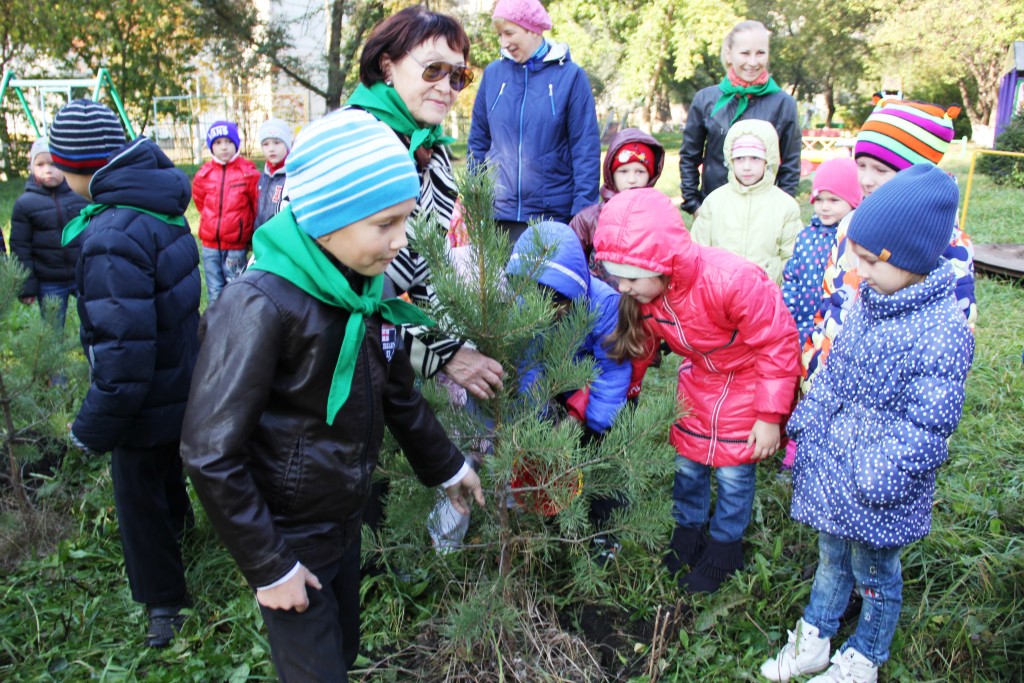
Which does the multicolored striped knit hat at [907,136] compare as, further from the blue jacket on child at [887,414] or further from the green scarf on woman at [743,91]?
the green scarf on woman at [743,91]

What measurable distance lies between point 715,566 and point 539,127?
92.5 inches

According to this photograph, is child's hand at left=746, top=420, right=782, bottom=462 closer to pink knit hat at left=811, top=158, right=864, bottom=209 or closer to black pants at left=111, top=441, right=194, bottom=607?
pink knit hat at left=811, top=158, right=864, bottom=209

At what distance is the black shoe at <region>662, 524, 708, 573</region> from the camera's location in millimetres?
2926

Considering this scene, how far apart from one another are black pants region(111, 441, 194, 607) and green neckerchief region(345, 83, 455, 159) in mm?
1323

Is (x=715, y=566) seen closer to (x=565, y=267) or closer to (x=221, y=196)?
(x=565, y=267)

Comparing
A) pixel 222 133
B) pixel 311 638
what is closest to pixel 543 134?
pixel 311 638

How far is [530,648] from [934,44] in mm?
31095

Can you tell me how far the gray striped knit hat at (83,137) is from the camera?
2469mm

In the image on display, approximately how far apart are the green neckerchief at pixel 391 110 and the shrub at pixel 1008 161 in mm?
12424

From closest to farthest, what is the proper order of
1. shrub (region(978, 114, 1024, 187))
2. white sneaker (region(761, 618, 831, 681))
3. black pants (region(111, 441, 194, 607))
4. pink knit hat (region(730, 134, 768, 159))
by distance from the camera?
white sneaker (region(761, 618, 831, 681)) < black pants (region(111, 441, 194, 607)) < pink knit hat (region(730, 134, 768, 159)) < shrub (region(978, 114, 1024, 187))

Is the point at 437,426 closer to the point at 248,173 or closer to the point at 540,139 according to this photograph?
the point at 540,139

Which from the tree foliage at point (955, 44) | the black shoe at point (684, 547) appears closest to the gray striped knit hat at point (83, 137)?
the black shoe at point (684, 547)

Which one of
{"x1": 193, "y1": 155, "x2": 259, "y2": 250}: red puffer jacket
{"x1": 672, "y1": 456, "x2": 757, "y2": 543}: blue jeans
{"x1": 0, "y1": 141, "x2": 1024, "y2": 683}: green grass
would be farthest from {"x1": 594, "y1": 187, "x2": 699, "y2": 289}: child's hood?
{"x1": 193, "y1": 155, "x2": 259, "y2": 250}: red puffer jacket

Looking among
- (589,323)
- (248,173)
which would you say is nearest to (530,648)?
(589,323)
